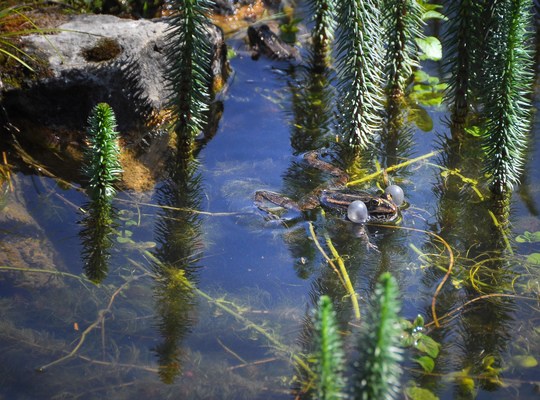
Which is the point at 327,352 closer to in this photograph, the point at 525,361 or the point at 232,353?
the point at 232,353

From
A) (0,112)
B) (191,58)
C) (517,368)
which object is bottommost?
(517,368)

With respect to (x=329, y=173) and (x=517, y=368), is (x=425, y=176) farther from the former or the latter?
(x=517, y=368)

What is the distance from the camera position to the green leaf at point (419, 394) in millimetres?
3717

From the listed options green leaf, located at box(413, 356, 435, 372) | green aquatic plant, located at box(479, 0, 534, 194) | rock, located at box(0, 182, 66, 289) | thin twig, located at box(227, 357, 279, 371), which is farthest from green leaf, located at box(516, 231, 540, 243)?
rock, located at box(0, 182, 66, 289)

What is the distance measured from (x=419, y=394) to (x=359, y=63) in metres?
2.79

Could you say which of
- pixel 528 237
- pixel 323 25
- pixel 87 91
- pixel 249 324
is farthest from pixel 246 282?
pixel 323 25

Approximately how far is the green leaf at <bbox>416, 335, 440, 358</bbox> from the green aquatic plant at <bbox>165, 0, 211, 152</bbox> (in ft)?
8.87

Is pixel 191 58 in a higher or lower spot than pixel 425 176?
higher

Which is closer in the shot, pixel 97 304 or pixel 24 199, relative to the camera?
pixel 97 304

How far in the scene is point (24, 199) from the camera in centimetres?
527

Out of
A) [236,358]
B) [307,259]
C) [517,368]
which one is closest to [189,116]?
[307,259]

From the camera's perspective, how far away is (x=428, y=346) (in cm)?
401

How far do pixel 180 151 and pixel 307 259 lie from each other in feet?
5.81

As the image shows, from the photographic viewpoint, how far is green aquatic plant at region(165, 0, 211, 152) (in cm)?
555
